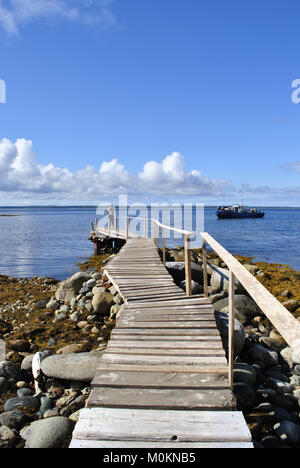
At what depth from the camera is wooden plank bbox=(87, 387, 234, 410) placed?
3025 mm

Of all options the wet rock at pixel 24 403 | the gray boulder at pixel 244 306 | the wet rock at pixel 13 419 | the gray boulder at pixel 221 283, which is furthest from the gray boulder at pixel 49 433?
the gray boulder at pixel 221 283

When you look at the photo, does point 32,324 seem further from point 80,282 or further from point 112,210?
point 112,210

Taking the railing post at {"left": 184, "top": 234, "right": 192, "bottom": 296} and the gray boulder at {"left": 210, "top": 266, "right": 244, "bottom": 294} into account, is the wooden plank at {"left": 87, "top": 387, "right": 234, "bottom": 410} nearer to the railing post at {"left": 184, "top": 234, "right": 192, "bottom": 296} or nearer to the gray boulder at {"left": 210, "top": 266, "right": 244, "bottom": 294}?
the railing post at {"left": 184, "top": 234, "right": 192, "bottom": 296}

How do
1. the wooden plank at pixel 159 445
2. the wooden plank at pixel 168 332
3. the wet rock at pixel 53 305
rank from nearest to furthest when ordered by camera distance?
the wooden plank at pixel 159 445, the wooden plank at pixel 168 332, the wet rock at pixel 53 305

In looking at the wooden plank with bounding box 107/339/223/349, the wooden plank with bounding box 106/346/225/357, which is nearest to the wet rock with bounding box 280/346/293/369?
the wooden plank with bounding box 107/339/223/349

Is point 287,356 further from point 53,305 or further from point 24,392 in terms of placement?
point 53,305

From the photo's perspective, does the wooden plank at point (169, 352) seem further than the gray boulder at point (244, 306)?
No

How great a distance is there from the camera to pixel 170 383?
3.38m

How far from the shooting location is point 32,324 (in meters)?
8.45

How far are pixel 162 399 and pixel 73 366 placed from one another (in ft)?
6.67

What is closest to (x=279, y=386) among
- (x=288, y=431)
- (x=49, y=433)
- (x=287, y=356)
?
(x=288, y=431)

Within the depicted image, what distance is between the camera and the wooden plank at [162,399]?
303cm

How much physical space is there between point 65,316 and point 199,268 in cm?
494

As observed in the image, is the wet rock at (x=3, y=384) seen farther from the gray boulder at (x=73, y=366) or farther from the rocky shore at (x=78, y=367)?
the gray boulder at (x=73, y=366)
